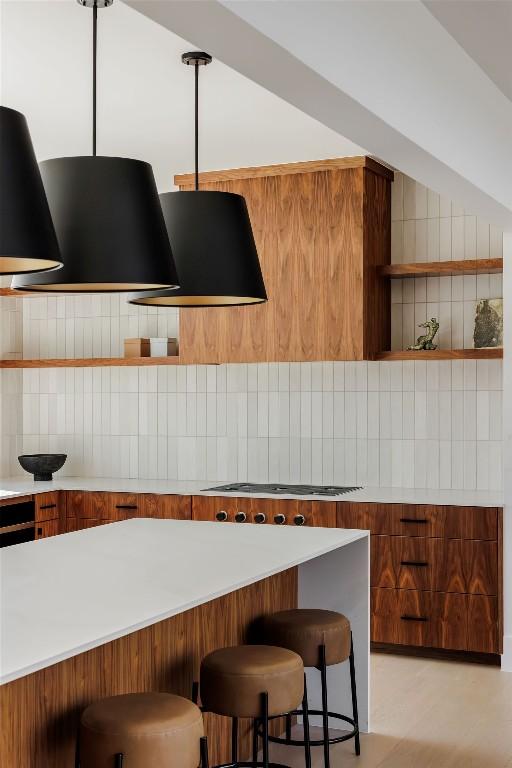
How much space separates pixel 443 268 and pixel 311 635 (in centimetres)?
261

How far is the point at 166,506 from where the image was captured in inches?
233

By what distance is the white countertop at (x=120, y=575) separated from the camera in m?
2.42

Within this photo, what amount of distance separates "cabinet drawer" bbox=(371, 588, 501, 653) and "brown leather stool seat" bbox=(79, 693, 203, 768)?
278cm

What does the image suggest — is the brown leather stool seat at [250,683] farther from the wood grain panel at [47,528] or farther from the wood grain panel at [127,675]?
the wood grain panel at [47,528]

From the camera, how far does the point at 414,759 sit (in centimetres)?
390

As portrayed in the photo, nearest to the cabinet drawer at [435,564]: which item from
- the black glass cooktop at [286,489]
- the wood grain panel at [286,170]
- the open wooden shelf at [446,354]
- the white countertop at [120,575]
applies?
the black glass cooktop at [286,489]

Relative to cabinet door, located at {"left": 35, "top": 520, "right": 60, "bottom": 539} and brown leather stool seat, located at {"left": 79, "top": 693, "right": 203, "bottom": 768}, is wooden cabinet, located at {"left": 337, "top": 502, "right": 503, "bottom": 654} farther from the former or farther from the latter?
brown leather stool seat, located at {"left": 79, "top": 693, "right": 203, "bottom": 768}

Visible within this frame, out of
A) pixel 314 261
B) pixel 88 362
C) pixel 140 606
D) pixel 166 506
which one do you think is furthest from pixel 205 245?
pixel 88 362

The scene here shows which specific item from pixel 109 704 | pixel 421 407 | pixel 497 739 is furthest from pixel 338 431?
pixel 109 704

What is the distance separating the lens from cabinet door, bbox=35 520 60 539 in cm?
611

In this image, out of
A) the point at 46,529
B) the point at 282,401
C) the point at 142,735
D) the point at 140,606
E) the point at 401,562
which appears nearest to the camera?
the point at 142,735

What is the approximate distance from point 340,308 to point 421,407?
0.80 metres

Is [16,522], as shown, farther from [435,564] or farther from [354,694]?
[354,694]

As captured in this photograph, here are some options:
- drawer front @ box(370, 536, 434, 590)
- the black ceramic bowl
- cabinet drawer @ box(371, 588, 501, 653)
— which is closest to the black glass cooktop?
drawer front @ box(370, 536, 434, 590)
